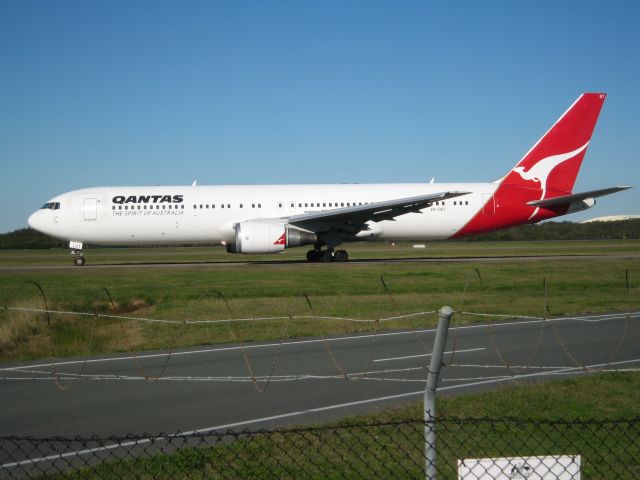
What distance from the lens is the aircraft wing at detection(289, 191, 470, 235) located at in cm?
3064

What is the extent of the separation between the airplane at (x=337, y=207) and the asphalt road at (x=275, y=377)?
18.9 m

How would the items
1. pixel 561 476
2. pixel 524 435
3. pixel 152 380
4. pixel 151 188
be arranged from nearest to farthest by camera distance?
pixel 561 476, pixel 524 435, pixel 152 380, pixel 151 188

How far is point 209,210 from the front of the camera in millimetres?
33312

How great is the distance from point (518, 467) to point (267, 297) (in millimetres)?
16651

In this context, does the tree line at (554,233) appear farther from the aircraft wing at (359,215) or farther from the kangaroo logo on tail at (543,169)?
the aircraft wing at (359,215)

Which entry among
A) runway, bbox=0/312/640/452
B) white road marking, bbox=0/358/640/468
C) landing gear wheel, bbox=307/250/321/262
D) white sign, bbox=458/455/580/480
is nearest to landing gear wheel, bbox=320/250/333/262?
Result: landing gear wheel, bbox=307/250/321/262

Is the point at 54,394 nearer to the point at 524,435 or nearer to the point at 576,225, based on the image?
the point at 524,435

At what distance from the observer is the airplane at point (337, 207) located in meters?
33.2

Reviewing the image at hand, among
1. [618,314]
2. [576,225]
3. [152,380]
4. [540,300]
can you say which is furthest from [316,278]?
[576,225]

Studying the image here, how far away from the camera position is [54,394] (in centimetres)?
948

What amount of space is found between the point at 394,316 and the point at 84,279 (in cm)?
1381

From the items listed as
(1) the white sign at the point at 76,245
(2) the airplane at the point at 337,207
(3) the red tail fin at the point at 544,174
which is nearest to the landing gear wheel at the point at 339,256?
(2) the airplane at the point at 337,207

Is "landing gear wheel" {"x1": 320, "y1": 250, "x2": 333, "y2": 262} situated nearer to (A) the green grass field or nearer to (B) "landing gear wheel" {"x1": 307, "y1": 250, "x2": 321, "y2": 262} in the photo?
(B) "landing gear wheel" {"x1": 307, "y1": 250, "x2": 321, "y2": 262}

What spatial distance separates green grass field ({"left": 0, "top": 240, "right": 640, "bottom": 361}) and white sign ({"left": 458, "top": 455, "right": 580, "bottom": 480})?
24.9 ft
